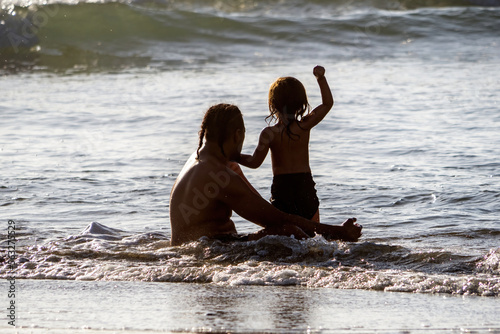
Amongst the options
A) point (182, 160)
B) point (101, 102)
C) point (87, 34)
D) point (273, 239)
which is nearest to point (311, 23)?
point (87, 34)

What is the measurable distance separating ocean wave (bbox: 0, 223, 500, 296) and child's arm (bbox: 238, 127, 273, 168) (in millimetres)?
457

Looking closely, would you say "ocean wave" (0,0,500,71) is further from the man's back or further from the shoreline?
the shoreline

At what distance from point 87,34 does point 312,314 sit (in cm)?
1484

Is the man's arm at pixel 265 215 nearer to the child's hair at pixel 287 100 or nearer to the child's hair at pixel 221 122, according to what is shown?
the child's hair at pixel 221 122

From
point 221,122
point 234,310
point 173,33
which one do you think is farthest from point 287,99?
point 173,33

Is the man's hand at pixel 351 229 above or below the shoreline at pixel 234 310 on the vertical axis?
above

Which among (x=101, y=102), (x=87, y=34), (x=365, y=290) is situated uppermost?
(x=87, y=34)

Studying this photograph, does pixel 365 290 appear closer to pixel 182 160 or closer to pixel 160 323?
pixel 160 323

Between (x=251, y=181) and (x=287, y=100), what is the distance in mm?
2036

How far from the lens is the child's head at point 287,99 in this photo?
4.57 meters

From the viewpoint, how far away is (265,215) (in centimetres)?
438

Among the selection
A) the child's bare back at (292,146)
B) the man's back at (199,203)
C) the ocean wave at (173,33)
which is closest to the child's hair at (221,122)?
the man's back at (199,203)

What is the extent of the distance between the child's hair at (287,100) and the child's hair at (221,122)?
0.37 metres

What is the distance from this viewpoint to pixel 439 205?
5.72 metres
